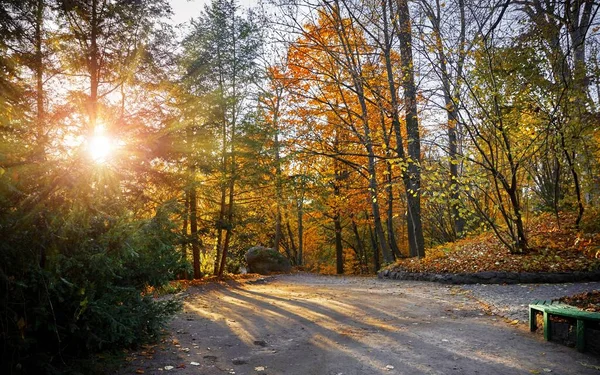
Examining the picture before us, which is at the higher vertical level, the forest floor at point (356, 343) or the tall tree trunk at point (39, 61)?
the tall tree trunk at point (39, 61)

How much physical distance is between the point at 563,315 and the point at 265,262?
15233mm

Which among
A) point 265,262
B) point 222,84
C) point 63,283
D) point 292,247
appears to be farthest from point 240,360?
point 292,247

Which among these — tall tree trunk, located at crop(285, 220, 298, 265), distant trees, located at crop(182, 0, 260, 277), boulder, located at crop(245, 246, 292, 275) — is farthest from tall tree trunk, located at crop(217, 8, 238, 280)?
tall tree trunk, located at crop(285, 220, 298, 265)

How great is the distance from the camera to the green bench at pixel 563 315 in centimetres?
405

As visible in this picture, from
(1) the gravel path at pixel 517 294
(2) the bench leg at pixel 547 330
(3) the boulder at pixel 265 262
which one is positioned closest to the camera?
(2) the bench leg at pixel 547 330

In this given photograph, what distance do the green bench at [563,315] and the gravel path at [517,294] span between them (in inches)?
24.2

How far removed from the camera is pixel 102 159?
31.5ft

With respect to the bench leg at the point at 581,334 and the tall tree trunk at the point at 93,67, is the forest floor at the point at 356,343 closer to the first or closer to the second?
the bench leg at the point at 581,334

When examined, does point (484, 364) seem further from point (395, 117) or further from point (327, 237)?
point (327, 237)

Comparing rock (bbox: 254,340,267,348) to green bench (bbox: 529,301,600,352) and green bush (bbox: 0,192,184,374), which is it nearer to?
green bush (bbox: 0,192,184,374)

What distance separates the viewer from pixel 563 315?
14.2 ft

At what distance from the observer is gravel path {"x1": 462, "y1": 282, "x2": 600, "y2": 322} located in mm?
6230

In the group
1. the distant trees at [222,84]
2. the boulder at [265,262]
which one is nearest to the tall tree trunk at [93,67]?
the distant trees at [222,84]

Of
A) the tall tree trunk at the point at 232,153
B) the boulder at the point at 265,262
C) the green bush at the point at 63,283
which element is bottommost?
the boulder at the point at 265,262
